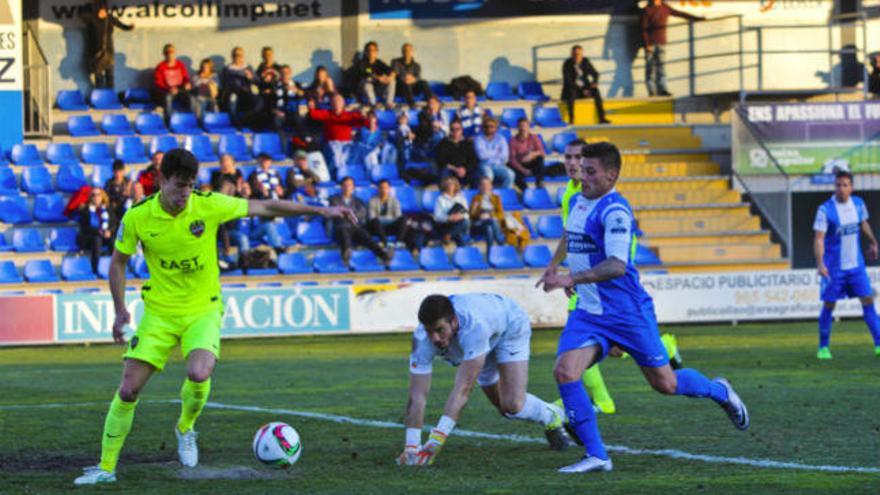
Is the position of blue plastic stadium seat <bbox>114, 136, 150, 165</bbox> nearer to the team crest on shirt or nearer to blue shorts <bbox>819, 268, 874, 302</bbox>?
blue shorts <bbox>819, 268, 874, 302</bbox>

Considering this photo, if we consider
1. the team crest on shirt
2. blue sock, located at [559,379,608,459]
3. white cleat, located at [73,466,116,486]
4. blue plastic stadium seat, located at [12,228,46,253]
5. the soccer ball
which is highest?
the team crest on shirt

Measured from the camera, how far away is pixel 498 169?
29.5 meters

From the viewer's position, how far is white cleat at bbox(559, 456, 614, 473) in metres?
9.53

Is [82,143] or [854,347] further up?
[82,143]

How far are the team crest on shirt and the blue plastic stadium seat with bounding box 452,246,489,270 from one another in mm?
17842

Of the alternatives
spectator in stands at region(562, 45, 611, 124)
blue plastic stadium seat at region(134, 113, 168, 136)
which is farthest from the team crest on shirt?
spectator in stands at region(562, 45, 611, 124)

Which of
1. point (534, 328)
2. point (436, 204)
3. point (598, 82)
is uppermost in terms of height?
point (598, 82)

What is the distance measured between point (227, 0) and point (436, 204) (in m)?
7.95

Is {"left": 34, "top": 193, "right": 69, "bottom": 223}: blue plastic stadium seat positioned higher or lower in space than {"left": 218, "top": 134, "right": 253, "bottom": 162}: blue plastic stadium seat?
lower

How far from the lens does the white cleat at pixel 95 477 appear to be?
9.47 metres

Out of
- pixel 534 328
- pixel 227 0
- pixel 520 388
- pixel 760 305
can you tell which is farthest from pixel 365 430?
pixel 227 0

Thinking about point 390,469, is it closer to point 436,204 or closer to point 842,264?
point 842,264

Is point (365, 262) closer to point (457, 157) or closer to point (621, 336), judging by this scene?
point (457, 157)

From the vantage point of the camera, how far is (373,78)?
101 ft
